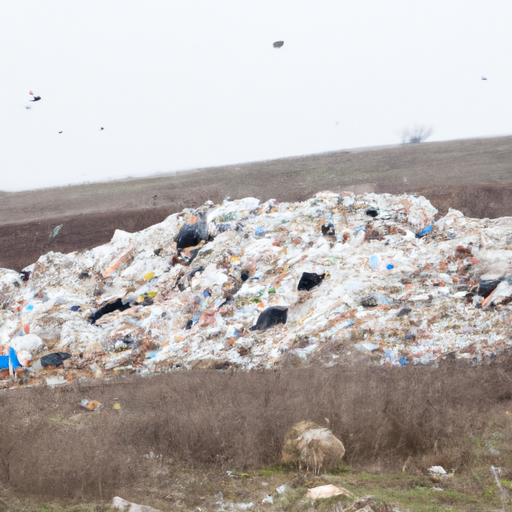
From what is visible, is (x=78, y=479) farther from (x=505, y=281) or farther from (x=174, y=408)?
(x=505, y=281)

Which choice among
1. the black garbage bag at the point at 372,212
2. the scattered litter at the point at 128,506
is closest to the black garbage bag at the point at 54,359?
the scattered litter at the point at 128,506

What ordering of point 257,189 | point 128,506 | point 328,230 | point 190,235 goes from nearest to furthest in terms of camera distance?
1. point 128,506
2. point 328,230
3. point 190,235
4. point 257,189

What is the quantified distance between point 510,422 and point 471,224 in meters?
6.18

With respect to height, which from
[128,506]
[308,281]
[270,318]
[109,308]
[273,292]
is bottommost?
[128,506]

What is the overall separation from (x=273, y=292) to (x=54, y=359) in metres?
3.86

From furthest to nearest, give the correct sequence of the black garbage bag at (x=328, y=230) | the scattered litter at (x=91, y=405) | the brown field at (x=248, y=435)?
1. the black garbage bag at (x=328, y=230)
2. the scattered litter at (x=91, y=405)
3. the brown field at (x=248, y=435)

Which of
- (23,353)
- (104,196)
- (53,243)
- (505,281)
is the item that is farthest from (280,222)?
(104,196)

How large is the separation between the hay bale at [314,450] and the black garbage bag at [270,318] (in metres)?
3.68

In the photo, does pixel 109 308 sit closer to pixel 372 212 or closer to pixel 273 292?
pixel 273 292

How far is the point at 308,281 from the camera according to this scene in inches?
358

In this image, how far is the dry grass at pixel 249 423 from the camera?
436 centimetres

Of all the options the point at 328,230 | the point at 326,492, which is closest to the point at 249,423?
the point at 326,492

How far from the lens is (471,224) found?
1052 centimetres

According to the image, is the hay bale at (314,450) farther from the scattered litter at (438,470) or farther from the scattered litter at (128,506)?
the scattered litter at (128,506)
